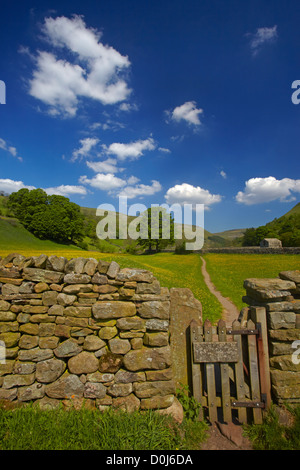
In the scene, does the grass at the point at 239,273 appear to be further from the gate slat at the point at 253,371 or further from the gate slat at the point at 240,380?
the gate slat at the point at 240,380

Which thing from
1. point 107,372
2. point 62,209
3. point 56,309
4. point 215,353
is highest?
point 62,209

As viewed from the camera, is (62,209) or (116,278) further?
(62,209)

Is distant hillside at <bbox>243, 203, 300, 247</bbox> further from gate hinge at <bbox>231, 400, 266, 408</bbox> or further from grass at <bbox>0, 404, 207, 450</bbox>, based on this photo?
grass at <bbox>0, 404, 207, 450</bbox>

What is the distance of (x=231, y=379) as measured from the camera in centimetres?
461

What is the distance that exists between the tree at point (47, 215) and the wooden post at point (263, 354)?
6703 cm

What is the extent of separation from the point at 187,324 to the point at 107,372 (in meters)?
1.93

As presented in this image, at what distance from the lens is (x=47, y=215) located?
63688mm

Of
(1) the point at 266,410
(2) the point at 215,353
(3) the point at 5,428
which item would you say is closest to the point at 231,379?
(1) the point at 266,410

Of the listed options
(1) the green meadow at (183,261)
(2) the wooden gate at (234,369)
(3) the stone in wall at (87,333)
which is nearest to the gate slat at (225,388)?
(2) the wooden gate at (234,369)

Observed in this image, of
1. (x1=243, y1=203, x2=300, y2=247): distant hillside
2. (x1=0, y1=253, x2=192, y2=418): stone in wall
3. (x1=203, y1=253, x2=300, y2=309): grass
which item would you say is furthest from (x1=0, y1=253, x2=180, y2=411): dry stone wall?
(x1=243, y1=203, x2=300, y2=247): distant hillside

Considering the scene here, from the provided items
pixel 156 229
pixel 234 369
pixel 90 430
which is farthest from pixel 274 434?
pixel 156 229

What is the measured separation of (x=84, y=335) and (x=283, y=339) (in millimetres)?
4151
